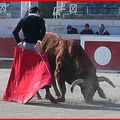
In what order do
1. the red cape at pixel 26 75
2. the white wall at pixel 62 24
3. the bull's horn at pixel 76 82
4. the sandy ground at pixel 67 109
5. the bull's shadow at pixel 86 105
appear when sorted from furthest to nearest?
1. the white wall at pixel 62 24
2. the bull's horn at pixel 76 82
3. the red cape at pixel 26 75
4. the bull's shadow at pixel 86 105
5. the sandy ground at pixel 67 109

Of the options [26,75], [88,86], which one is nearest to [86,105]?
[88,86]

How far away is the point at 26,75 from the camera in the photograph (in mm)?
8336

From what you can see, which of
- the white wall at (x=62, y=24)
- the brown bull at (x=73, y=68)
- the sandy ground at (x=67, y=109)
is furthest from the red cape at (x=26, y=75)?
the white wall at (x=62, y=24)

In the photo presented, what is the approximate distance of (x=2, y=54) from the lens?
650 inches

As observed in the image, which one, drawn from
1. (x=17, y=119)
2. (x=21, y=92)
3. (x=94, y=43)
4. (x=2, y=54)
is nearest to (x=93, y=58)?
(x=94, y=43)

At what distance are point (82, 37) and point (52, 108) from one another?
26.6ft

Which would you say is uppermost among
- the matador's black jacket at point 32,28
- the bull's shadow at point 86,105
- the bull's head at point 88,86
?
the matador's black jacket at point 32,28

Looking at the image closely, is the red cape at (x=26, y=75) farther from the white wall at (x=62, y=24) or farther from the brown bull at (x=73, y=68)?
the white wall at (x=62, y=24)

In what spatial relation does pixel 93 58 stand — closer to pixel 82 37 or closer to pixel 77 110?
pixel 82 37

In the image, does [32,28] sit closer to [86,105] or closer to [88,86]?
[88,86]

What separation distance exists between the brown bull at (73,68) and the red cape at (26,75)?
13.4 inches

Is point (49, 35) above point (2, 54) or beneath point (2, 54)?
above

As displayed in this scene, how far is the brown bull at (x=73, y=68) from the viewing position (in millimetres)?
8367

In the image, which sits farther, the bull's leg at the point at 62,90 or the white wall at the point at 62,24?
the white wall at the point at 62,24
